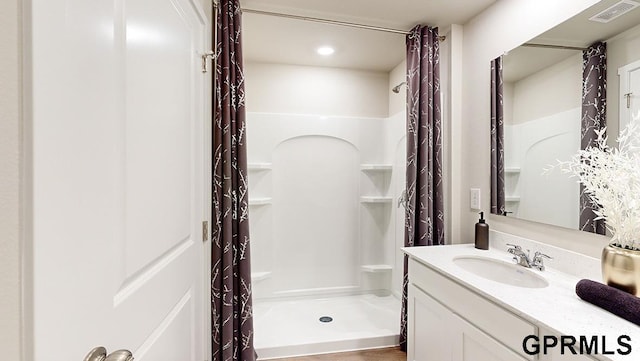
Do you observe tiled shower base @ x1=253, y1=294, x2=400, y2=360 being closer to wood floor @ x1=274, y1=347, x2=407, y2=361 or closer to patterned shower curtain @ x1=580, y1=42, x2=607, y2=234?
wood floor @ x1=274, y1=347, x2=407, y2=361

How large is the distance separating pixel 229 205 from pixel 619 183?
1760mm

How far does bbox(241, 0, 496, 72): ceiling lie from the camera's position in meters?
1.85

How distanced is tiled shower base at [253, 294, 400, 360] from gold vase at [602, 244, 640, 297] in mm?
1533

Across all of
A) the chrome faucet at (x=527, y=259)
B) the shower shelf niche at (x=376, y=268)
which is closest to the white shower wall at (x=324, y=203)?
the shower shelf niche at (x=376, y=268)

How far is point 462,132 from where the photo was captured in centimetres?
207

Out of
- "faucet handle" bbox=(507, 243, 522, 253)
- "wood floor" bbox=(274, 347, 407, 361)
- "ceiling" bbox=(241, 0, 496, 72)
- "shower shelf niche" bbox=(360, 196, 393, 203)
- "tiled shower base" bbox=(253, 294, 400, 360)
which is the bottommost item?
"wood floor" bbox=(274, 347, 407, 361)

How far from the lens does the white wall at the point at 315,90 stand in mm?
2883

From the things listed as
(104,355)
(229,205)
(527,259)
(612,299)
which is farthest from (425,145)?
(104,355)

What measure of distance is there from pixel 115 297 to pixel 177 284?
45 centimetres

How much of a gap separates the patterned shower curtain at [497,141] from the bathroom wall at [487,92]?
5 centimetres

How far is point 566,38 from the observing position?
1406 mm

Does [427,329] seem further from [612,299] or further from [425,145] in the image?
[425,145]
